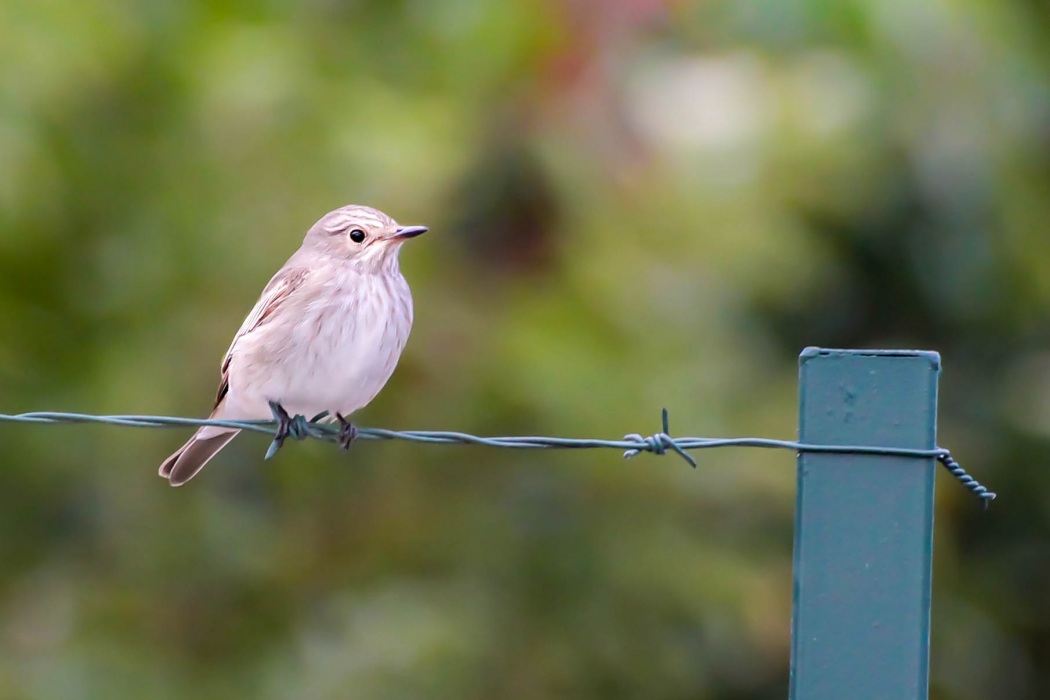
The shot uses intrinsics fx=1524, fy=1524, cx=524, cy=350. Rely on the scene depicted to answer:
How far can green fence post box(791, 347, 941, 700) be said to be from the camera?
303 cm

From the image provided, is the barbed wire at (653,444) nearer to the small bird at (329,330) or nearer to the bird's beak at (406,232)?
the small bird at (329,330)

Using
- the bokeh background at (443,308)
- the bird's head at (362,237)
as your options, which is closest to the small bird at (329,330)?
the bird's head at (362,237)

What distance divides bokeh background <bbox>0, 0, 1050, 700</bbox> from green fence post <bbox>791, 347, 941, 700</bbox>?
3.27m

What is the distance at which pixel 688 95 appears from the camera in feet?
22.3

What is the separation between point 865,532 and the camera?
3.04 meters

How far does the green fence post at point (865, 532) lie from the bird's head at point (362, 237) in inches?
93.0

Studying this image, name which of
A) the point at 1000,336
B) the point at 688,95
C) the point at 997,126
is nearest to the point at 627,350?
the point at 688,95

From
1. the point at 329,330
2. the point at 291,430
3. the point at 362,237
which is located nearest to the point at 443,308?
the point at 362,237

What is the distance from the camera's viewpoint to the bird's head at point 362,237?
17.2 feet

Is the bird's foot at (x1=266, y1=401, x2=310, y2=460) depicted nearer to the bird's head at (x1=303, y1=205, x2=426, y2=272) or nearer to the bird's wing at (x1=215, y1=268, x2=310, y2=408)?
the bird's wing at (x1=215, y1=268, x2=310, y2=408)

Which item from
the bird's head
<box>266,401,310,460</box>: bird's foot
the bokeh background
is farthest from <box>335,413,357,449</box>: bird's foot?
the bokeh background

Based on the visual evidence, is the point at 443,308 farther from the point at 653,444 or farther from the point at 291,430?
the point at 653,444

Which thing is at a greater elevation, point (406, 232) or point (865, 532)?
point (406, 232)

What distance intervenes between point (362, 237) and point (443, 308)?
1.33 metres
